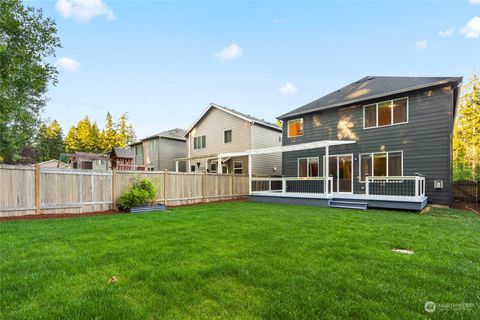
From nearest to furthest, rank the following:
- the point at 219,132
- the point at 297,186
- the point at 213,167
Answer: the point at 297,186
the point at 219,132
the point at 213,167

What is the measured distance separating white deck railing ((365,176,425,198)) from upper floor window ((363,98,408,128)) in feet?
9.14

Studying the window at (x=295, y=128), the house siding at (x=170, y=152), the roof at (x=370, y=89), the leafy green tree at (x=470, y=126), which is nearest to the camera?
the roof at (x=370, y=89)

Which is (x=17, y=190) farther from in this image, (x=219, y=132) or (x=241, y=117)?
(x=219, y=132)

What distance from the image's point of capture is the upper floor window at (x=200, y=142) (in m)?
20.8

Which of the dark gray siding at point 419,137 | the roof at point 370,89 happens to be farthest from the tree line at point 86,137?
the dark gray siding at point 419,137

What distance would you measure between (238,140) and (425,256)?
1501 cm

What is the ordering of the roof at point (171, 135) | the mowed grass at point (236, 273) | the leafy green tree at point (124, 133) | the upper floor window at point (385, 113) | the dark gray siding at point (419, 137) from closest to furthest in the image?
1. the mowed grass at point (236, 273)
2. the dark gray siding at point (419, 137)
3. the upper floor window at point (385, 113)
4. the roof at point (171, 135)
5. the leafy green tree at point (124, 133)

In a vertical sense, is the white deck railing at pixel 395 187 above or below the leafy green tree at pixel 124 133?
below

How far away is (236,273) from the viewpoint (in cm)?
317

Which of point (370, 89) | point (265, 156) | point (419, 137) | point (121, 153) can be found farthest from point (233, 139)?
point (419, 137)

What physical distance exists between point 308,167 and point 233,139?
6.43 meters

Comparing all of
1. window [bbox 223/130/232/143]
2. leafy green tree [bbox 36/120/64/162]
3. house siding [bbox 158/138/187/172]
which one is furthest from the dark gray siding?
leafy green tree [bbox 36/120/64/162]

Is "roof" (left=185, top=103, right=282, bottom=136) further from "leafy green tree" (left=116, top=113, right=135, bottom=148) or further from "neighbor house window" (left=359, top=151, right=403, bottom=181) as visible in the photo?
"leafy green tree" (left=116, top=113, right=135, bottom=148)

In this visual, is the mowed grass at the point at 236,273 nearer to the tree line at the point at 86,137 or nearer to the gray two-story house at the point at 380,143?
the gray two-story house at the point at 380,143
